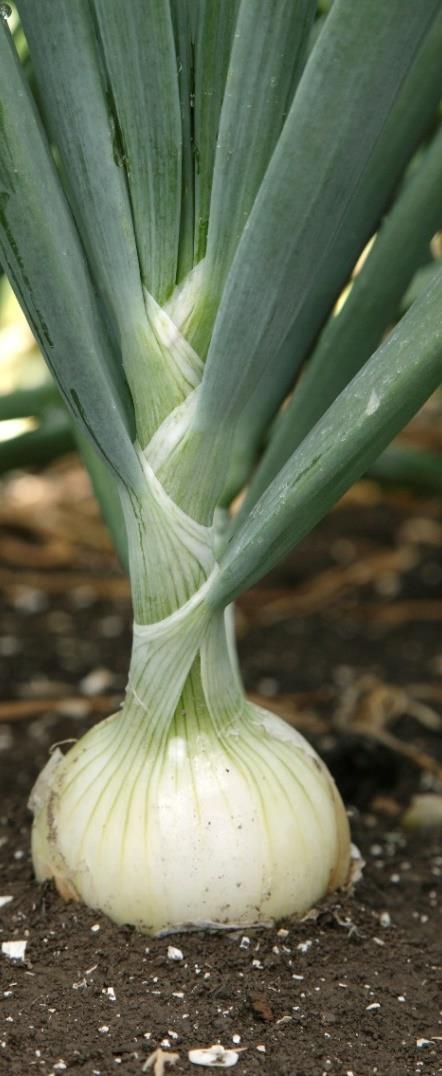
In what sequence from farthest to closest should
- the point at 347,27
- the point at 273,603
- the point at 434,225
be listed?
the point at 273,603 → the point at 434,225 → the point at 347,27

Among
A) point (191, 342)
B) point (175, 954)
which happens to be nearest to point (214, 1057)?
point (175, 954)

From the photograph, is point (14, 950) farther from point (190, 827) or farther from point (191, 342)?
point (191, 342)

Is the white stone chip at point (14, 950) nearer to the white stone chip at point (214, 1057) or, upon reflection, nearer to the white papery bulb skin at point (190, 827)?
the white papery bulb skin at point (190, 827)

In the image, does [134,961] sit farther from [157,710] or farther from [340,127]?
[340,127]

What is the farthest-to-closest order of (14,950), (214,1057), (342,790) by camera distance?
(342,790) → (14,950) → (214,1057)

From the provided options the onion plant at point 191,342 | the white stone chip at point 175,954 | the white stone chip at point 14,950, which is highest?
the onion plant at point 191,342

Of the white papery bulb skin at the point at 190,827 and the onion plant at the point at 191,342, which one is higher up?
the onion plant at the point at 191,342

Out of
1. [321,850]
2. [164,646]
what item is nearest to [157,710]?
[164,646]

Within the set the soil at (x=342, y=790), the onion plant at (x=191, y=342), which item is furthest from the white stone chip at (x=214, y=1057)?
the onion plant at (x=191, y=342)
